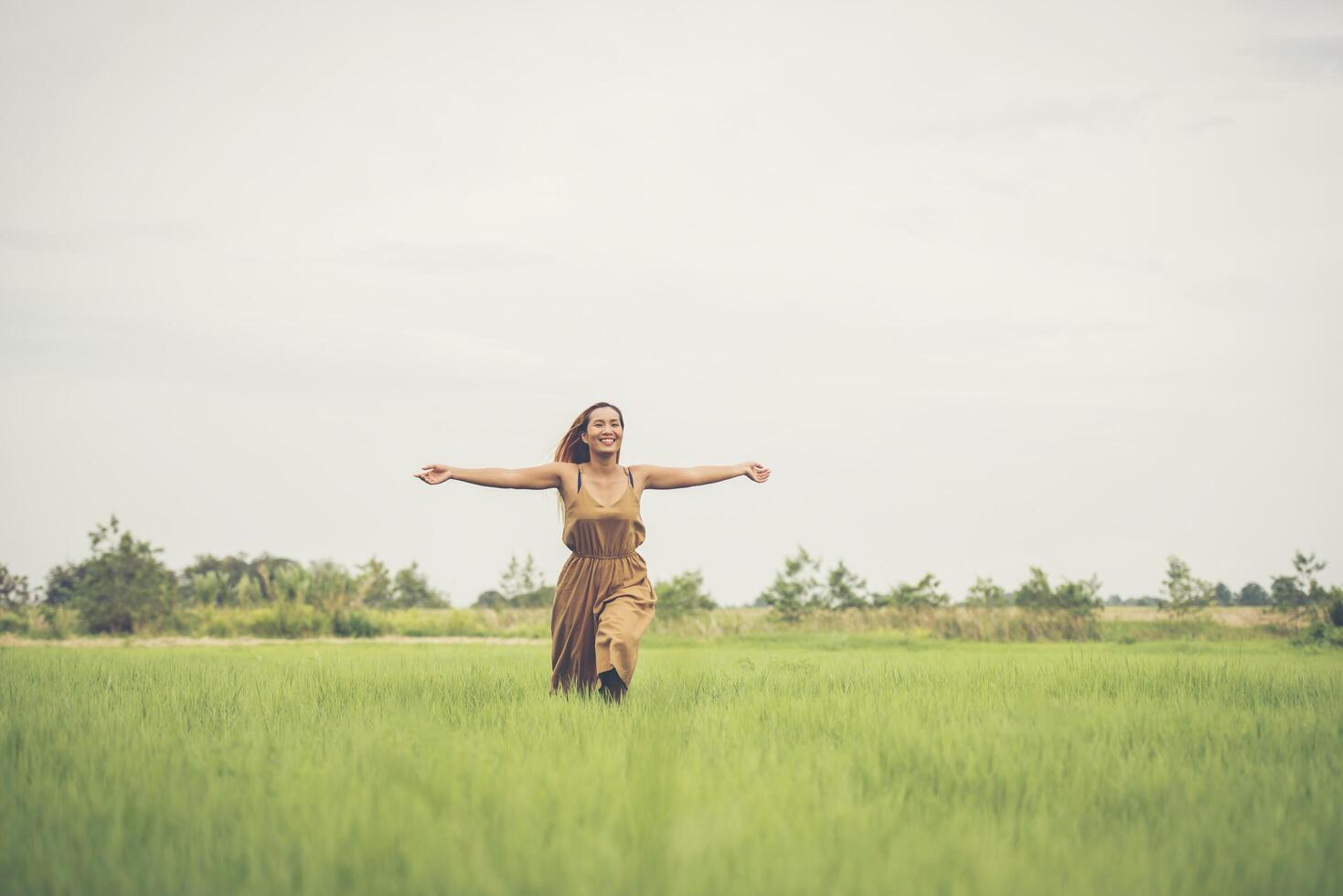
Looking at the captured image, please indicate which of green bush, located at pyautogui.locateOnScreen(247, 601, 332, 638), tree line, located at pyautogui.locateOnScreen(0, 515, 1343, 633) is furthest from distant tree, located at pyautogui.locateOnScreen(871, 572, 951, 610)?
green bush, located at pyautogui.locateOnScreen(247, 601, 332, 638)

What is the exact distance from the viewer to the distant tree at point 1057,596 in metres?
22.2

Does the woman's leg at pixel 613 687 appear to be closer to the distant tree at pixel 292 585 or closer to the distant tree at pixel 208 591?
the distant tree at pixel 292 585

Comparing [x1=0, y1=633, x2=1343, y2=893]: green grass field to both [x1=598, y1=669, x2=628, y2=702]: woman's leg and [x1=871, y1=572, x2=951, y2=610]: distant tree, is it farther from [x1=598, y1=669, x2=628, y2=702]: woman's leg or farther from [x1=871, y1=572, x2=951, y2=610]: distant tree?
[x1=871, y1=572, x2=951, y2=610]: distant tree

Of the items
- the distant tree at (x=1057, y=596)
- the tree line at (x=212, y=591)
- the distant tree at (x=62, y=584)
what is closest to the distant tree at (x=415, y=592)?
the tree line at (x=212, y=591)

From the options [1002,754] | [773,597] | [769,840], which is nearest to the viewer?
[769,840]

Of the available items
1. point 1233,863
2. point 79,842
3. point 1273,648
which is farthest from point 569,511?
point 1273,648

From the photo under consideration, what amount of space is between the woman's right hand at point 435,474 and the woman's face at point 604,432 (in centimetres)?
108

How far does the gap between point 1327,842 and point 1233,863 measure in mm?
577

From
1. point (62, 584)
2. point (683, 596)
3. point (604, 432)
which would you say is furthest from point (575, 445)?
point (62, 584)

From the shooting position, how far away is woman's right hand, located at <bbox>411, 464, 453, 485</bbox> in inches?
287

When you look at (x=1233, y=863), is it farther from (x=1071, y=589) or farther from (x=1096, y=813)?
(x=1071, y=589)

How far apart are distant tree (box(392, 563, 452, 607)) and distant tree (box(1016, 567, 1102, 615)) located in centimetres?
1493

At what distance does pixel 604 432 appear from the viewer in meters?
7.64

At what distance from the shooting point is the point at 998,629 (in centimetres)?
2216
